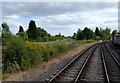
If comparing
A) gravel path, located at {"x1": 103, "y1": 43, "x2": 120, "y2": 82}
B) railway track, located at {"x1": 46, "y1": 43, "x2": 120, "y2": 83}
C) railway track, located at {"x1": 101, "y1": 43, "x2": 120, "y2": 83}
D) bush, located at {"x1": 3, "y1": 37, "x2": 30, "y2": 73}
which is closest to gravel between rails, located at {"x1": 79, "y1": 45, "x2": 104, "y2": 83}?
railway track, located at {"x1": 46, "y1": 43, "x2": 120, "y2": 83}

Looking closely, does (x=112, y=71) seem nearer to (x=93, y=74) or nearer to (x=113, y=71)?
(x=113, y=71)

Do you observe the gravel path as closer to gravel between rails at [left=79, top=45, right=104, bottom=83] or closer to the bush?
gravel between rails at [left=79, top=45, right=104, bottom=83]

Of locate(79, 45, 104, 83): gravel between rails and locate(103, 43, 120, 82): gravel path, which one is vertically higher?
locate(79, 45, 104, 83): gravel between rails

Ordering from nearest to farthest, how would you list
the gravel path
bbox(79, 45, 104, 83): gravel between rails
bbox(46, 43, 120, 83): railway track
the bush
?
bbox(46, 43, 120, 83): railway track, bbox(79, 45, 104, 83): gravel between rails, the gravel path, the bush

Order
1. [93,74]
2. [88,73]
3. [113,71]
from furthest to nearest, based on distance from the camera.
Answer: [113,71]
[88,73]
[93,74]

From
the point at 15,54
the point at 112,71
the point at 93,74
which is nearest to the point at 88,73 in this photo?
the point at 93,74

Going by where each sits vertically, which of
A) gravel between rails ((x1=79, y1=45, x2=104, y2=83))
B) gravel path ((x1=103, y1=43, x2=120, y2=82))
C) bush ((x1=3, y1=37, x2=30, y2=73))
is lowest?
gravel path ((x1=103, y1=43, x2=120, y2=82))

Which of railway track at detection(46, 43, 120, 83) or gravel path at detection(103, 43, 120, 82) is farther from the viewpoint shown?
gravel path at detection(103, 43, 120, 82)

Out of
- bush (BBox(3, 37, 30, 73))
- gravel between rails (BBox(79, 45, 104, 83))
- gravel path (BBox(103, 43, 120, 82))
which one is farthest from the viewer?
bush (BBox(3, 37, 30, 73))

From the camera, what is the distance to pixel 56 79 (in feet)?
29.4

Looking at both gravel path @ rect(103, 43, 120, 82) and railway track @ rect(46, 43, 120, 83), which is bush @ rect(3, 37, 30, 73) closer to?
railway track @ rect(46, 43, 120, 83)

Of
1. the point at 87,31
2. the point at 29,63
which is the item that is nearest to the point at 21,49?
the point at 29,63

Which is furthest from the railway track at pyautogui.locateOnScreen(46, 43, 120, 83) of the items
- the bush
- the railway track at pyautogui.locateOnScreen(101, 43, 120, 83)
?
the bush

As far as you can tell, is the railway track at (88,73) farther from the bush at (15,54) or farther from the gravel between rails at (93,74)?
the bush at (15,54)
